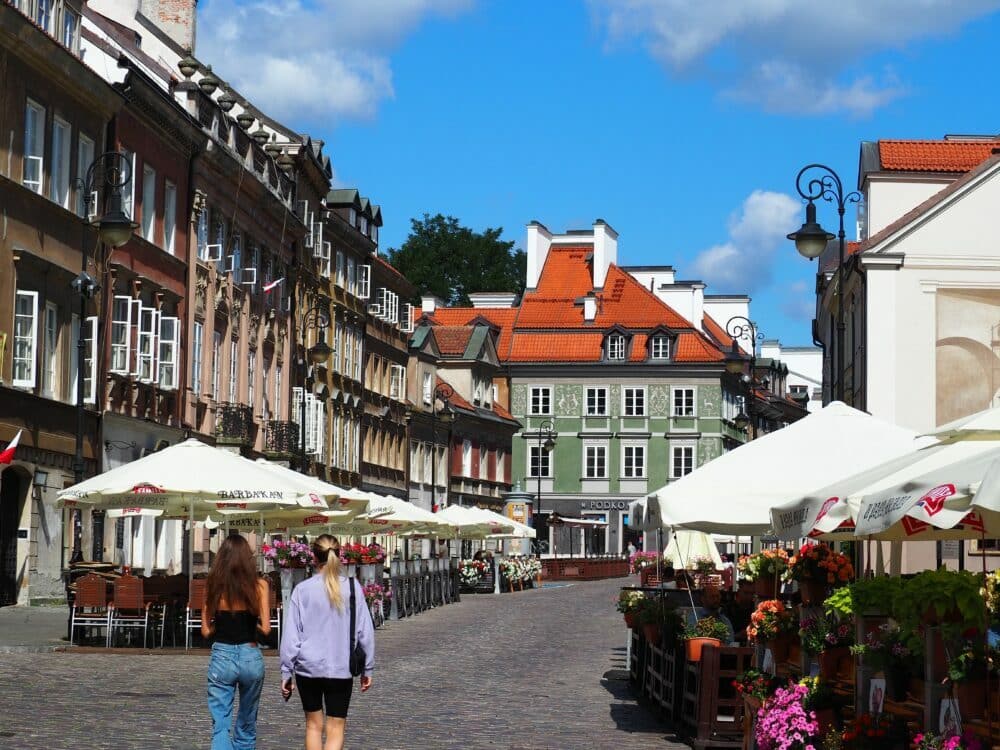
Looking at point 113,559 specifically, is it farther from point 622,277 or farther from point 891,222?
point 622,277

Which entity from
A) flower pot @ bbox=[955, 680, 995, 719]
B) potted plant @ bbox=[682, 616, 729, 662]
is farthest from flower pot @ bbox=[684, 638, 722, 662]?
flower pot @ bbox=[955, 680, 995, 719]

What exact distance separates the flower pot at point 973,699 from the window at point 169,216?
35595mm

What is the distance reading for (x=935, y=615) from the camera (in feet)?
33.7

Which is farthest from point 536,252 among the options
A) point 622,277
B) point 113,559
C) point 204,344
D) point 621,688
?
point 621,688

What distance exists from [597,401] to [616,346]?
320cm

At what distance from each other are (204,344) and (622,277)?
5985cm

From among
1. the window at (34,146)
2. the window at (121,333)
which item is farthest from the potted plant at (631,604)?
the window at (121,333)

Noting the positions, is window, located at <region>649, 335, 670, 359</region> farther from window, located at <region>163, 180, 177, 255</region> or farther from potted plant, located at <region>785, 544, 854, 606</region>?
potted plant, located at <region>785, 544, 854, 606</region>

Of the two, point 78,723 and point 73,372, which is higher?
point 73,372

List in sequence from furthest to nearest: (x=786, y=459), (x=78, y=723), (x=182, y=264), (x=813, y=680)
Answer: (x=182, y=264) < (x=786, y=459) < (x=78, y=723) < (x=813, y=680)

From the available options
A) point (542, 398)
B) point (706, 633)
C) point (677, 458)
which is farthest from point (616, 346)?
point (706, 633)

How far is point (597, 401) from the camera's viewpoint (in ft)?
327

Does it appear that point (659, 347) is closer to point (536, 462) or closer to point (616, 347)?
point (616, 347)

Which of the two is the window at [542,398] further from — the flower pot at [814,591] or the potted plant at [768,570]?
the flower pot at [814,591]
